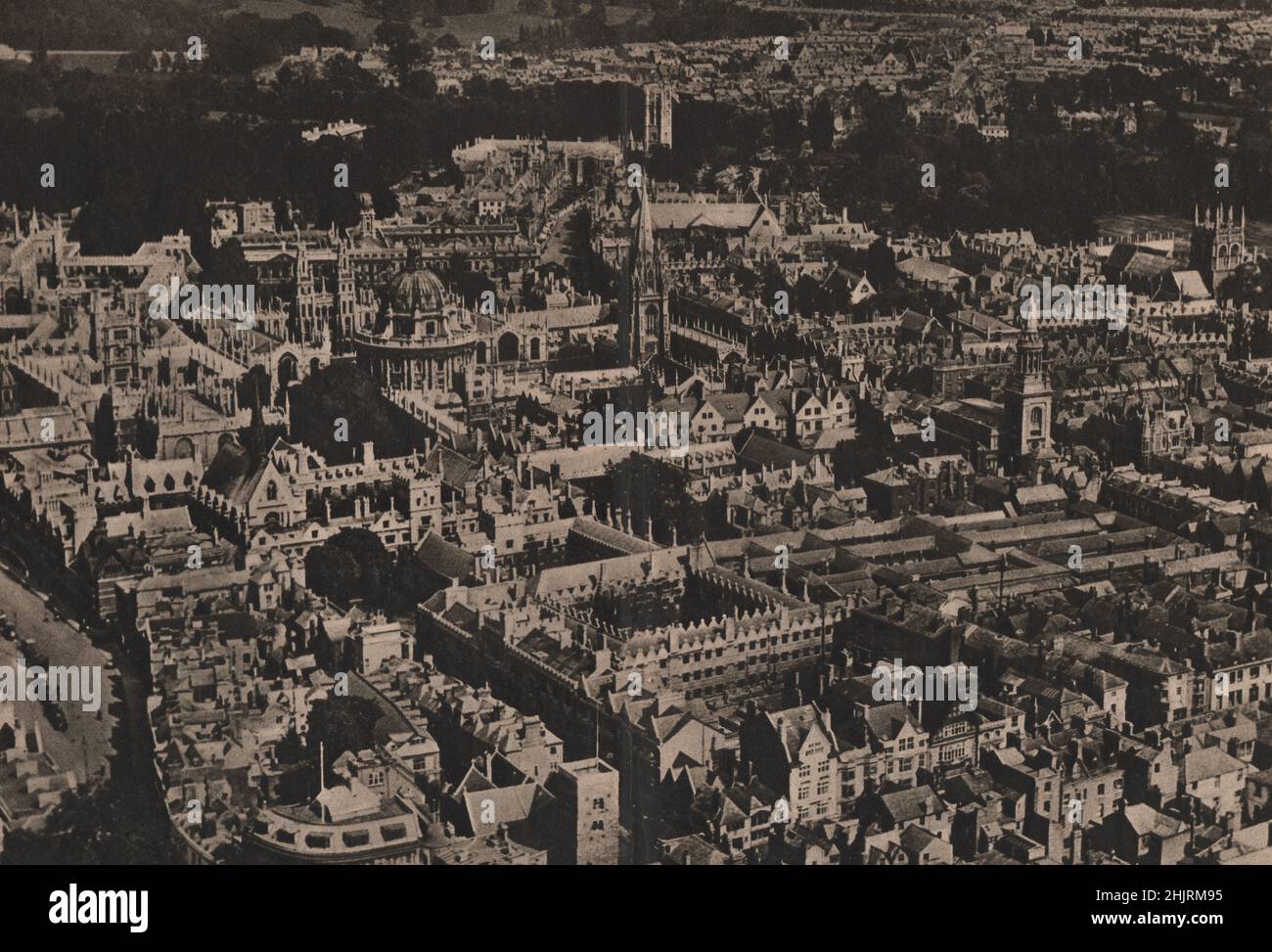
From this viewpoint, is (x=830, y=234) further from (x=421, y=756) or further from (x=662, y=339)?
(x=421, y=756)

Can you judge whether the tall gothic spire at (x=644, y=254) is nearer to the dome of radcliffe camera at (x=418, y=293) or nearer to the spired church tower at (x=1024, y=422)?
the dome of radcliffe camera at (x=418, y=293)

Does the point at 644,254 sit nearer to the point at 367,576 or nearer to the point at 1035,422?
the point at 1035,422

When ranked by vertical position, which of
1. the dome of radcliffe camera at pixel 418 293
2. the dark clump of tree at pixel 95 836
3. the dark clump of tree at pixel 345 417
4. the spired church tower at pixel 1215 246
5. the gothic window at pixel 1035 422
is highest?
the spired church tower at pixel 1215 246

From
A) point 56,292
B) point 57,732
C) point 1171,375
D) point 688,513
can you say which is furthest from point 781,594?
point 56,292

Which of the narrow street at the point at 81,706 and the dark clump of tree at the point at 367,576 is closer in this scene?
the narrow street at the point at 81,706

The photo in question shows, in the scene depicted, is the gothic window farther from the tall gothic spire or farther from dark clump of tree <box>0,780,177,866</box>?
dark clump of tree <box>0,780,177,866</box>

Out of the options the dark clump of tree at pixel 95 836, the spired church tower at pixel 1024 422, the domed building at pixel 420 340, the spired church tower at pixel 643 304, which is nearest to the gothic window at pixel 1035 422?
the spired church tower at pixel 1024 422
